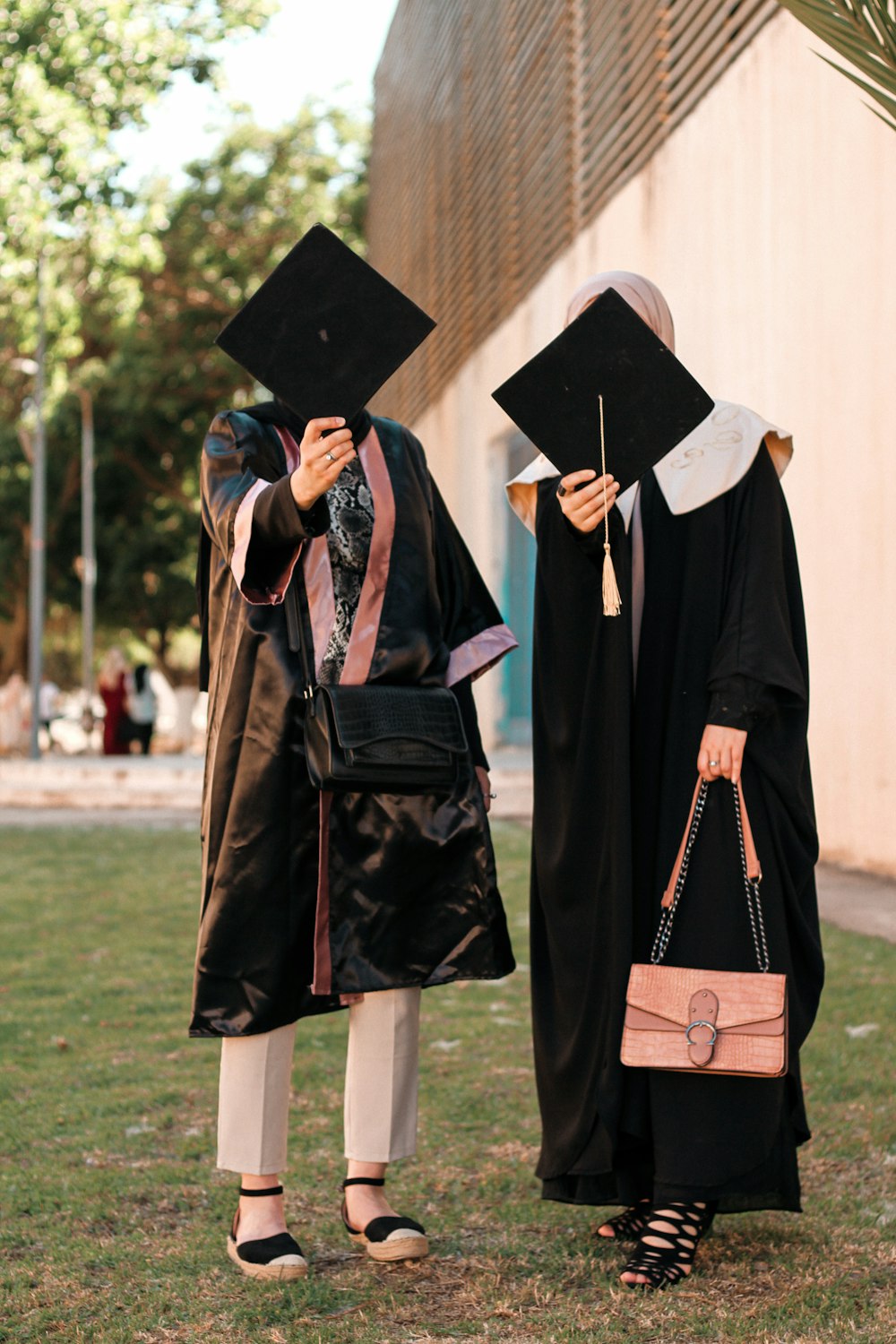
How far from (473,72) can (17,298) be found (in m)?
12.7

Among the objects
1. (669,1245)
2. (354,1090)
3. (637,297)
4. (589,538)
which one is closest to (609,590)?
(589,538)

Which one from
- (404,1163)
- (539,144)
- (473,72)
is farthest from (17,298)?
(404,1163)

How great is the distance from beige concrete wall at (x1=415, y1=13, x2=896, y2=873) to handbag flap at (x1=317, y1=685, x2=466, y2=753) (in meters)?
5.77

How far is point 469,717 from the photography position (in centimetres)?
348

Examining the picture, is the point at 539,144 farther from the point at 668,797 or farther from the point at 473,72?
the point at 668,797

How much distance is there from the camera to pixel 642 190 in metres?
12.2

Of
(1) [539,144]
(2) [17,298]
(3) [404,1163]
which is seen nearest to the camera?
(3) [404,1163]

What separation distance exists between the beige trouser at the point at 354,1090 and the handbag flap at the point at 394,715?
54cm

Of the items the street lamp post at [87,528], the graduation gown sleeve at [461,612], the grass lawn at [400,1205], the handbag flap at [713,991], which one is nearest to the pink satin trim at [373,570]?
the graduation gown sleeve at [461,612]

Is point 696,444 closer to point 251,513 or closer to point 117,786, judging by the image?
point 251,513

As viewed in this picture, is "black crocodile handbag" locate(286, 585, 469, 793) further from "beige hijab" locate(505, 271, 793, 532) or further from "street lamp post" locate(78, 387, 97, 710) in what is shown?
"street lamp post" locate(78, 387, 97, 710)

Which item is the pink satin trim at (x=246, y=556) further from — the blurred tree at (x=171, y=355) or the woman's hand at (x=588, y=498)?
the blurred tree at (x=171, y=355)

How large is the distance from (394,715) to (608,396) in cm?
77

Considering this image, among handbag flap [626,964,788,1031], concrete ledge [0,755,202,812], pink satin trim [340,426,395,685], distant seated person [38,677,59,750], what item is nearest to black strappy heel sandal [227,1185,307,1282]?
handbag flap [626,964,788,1031]
